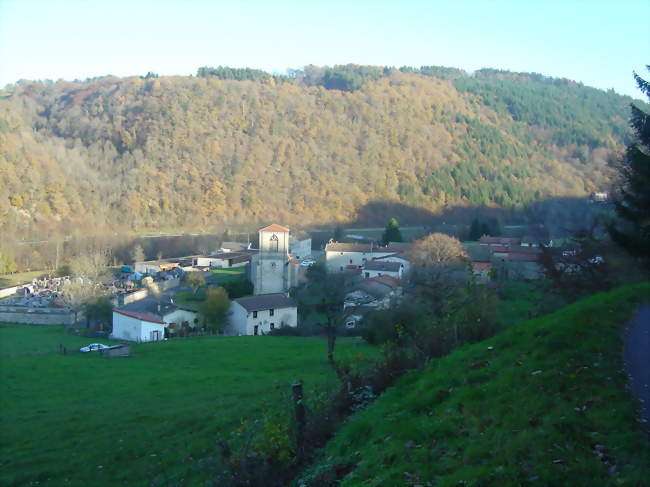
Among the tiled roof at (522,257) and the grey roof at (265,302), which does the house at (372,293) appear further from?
→ the tiled roof at (522,257)

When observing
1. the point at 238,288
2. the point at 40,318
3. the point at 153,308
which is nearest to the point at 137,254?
the point at 40,318

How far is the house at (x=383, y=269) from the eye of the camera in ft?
136

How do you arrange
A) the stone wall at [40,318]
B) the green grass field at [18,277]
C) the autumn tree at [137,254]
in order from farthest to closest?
the autumn tree at [137,254] → the green grass field at [18,277] → the stone wall at [40,318]

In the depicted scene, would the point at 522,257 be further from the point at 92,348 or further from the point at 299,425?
the point at 299,425

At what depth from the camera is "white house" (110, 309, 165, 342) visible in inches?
1188

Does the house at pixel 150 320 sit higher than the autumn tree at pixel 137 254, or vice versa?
the autumn tree at pixel 137 254

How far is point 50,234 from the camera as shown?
2827 inches

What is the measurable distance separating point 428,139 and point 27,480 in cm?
11143

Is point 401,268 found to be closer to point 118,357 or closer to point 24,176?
point 118,357

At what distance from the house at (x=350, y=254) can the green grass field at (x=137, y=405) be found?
914 inches

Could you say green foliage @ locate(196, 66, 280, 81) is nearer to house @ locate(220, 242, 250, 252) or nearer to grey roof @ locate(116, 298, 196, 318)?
house @ locate(220, 242, 250, 252)

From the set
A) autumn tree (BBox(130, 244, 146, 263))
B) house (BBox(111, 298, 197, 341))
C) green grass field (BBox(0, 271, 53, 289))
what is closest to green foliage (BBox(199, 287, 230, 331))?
house (BBox(111, 298, 197, 341))

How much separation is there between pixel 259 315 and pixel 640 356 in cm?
2650

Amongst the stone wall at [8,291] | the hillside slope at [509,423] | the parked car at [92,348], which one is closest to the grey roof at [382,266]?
the parked car at [92,348]
